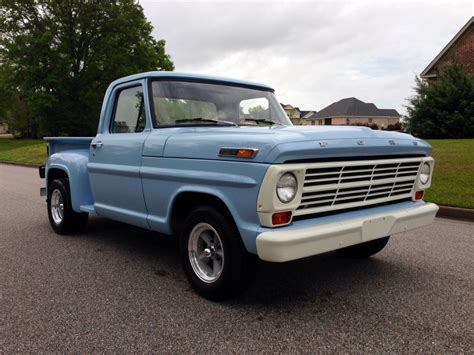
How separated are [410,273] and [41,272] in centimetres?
361

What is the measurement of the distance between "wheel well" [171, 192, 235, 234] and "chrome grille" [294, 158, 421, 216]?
64 cm

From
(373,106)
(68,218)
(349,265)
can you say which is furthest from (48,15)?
(373,106)

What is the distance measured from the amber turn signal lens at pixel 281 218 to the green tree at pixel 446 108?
1951cm

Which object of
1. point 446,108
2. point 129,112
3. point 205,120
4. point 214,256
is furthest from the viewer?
point 446,108

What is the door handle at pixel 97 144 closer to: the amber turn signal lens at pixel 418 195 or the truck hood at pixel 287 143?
the truck hood at pixel 287 143

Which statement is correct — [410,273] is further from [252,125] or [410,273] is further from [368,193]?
[252,125]

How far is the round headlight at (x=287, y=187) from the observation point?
291cm

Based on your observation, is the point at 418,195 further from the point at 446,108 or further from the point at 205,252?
the point at 446,108

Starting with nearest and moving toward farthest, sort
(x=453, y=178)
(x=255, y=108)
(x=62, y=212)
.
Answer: (x=255, y=108), (x=62, y=212), (x=453, y=178)

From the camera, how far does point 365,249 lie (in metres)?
4.51

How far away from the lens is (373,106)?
7531 cm

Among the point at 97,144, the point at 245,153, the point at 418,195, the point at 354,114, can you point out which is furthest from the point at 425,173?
the point at 354,114

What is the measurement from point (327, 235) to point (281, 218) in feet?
1.16

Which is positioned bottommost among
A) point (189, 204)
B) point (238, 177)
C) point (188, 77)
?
point (189, 204)
